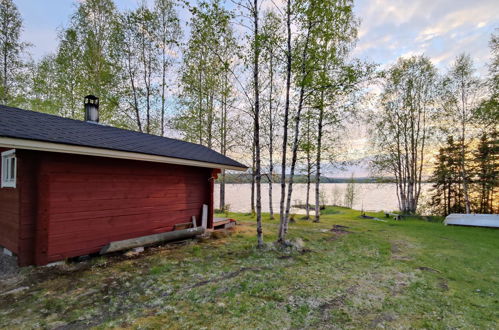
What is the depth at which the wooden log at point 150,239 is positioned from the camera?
18.9ft

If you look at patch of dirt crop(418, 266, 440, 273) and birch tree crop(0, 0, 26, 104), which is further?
birch tree crop(0, 0, 26, 104)

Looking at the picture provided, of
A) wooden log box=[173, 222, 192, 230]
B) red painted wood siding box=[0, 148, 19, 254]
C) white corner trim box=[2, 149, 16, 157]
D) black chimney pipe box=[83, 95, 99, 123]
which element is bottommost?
wooden log box=[173, 222, 192, 230]

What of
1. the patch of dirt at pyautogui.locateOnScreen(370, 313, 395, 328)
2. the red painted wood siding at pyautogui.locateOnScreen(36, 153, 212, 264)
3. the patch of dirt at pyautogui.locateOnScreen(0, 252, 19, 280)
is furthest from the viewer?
the red painted wood siding at pyautogui.locateOnScreen(36, 153, 212, 264)

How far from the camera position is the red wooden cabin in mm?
4820

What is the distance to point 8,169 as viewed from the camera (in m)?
5.48

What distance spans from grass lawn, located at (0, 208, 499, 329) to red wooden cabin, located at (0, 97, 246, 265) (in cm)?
69

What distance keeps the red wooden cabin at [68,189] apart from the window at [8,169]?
0.02 m

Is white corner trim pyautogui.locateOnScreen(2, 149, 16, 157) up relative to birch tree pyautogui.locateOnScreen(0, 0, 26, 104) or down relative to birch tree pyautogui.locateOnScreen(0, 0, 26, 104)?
down

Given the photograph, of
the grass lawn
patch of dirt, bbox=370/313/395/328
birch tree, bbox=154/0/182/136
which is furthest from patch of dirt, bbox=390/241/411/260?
birch tree, bbox=154/0/182/136

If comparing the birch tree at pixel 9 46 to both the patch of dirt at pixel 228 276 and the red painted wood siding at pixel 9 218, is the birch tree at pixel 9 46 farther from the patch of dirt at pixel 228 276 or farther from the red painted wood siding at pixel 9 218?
the patch of dirt at pixel 228 276

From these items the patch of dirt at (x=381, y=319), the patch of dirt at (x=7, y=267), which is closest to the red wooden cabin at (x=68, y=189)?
the patch of dirt at (x=7, y=267)

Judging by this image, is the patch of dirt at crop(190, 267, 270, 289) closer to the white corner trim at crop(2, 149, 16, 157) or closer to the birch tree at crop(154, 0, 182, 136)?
the white corner trim at crop(2, 149, 16, 157)

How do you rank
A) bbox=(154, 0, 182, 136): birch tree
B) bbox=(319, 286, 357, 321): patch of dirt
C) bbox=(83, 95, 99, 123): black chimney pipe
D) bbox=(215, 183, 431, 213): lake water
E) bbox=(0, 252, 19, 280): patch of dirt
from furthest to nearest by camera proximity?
bbox=(215, 183, 431, 213): lake water
bbox=(154, 0, 182, 136): birch tree
bbox=(83, 95, 99, 123): black chimney pipe
bbox=(0, 252, 19, 280): patch of dirt
bbox=(319, 286, 357, 321): patch of dirt

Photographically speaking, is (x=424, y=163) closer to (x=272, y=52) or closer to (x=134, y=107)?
(x=272, y=52)
